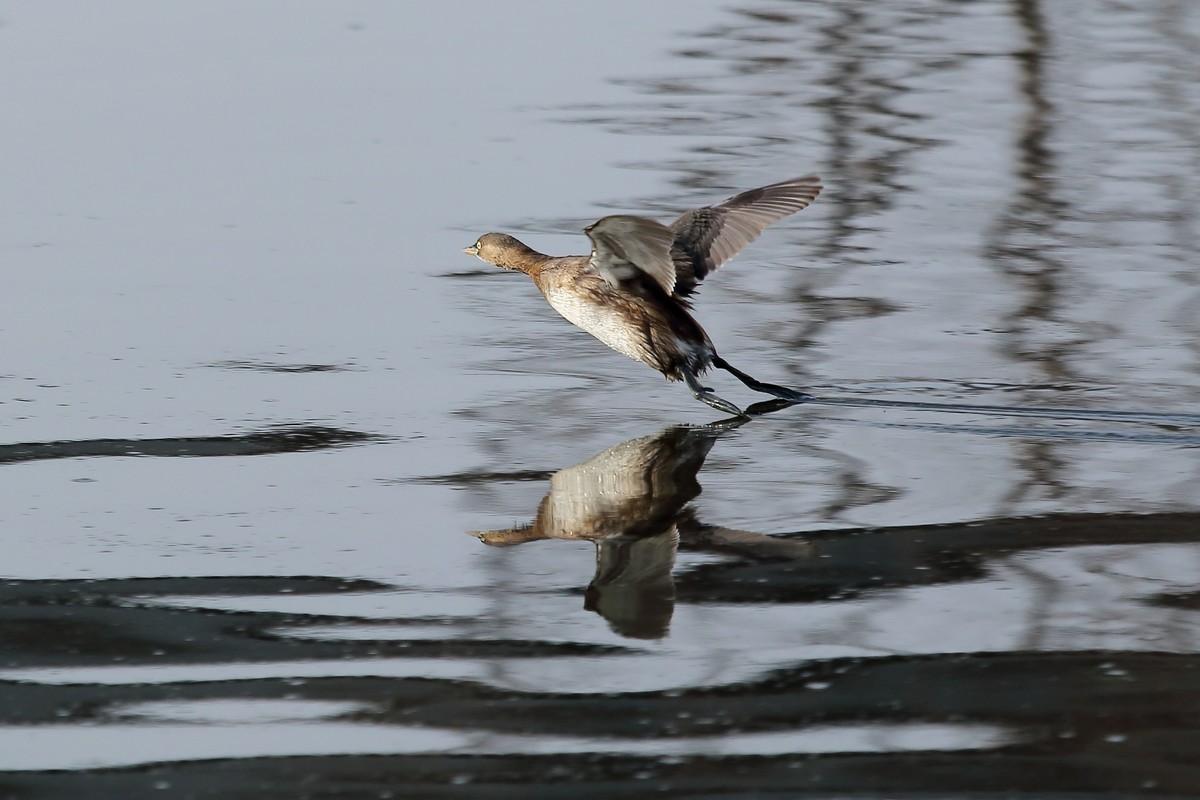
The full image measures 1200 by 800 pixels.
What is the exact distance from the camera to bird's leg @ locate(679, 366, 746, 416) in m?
6.71

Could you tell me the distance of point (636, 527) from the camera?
17.9 feet

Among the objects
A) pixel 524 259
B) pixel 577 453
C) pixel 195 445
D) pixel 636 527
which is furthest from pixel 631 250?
pixel 195 445

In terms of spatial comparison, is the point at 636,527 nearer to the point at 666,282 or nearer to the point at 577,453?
the point at 577,453

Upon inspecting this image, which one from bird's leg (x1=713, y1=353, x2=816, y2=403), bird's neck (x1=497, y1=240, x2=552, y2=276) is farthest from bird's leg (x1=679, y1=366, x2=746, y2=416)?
bird's neck (x1=497, y1=240, x2=552, y2=276)

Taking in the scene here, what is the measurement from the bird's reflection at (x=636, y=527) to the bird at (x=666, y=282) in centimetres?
54

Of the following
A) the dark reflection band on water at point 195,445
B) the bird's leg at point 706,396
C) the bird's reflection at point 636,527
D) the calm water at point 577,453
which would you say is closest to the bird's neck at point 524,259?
the calm water at point 577,453

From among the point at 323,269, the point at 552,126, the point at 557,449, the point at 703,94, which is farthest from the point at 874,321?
the point at 703,94

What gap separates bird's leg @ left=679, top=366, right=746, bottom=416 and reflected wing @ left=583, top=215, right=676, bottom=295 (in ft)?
1.06

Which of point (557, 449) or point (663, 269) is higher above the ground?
point (663, 269)

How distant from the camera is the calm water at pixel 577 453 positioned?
412cm

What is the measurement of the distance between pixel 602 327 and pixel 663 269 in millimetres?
402

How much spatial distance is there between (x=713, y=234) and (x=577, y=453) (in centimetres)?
141

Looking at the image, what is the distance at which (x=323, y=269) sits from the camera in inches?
333

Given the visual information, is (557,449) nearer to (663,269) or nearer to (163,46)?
(663,269)
